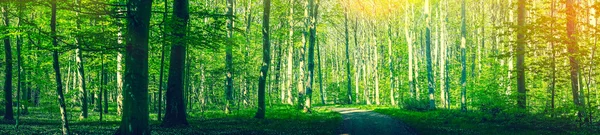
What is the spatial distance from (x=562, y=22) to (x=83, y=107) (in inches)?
883

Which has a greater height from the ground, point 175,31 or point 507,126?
point 175,31

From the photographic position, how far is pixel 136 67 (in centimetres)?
998

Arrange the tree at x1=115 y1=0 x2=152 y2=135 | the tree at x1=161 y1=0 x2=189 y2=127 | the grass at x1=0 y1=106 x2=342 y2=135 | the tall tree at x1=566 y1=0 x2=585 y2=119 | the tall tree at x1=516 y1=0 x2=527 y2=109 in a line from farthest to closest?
1. the tree at x1=161 y1=0 x2=189 y2=127
2. the tall tree at x1=516 y1=0 x2=527 y2=109
3. the tall tree at x1=566 y1=0 x2=585 y2=119
4. the grass at x1=0 y1=106 x2=342 y2=135
5. the tree at x1=115 y1=0 x2=152 y2=135

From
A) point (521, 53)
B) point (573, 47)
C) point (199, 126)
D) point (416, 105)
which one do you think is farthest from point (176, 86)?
point (416, 105)

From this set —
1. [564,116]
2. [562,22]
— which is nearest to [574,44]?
[562,22]

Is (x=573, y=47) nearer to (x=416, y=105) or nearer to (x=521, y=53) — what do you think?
(x=521, y=53)

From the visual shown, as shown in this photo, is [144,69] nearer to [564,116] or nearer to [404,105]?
[564,116]

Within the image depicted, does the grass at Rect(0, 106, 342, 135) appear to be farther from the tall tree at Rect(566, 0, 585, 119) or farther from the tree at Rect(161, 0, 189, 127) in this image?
the tall tree at Rect(566, 0, 585, 119)

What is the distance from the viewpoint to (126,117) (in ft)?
33.5

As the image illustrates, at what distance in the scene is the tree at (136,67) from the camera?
9.88m

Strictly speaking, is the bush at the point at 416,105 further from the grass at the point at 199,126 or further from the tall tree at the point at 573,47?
the tall tree at the point at 573,47

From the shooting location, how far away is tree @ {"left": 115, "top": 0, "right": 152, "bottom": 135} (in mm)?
9875

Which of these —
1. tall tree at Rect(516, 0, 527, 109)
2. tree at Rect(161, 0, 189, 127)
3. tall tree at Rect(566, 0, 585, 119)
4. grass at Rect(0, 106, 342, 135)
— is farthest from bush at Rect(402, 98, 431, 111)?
tree at Rect(161, 0, 189, 127)

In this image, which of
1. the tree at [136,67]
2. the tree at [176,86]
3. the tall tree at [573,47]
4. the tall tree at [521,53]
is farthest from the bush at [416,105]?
the tree at [136,67]
